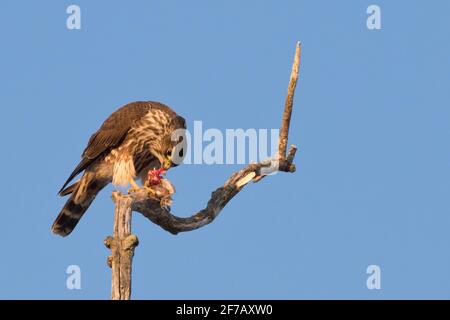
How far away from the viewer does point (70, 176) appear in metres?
11.1

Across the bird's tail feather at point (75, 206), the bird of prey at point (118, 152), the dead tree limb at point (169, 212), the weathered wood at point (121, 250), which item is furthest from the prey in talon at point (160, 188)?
the bird's tail feather at point (75, 206)

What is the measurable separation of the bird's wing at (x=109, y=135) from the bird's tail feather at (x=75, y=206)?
166 millimetres

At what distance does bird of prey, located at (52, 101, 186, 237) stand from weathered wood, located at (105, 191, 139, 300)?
214cm

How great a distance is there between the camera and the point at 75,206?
11.3m

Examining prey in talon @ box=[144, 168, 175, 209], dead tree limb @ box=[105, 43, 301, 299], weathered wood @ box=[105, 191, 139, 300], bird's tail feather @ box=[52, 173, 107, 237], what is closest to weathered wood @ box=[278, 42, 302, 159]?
dead tree limb @ box=[105, 43, 301, 299]

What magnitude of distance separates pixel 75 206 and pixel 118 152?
0.84 metres

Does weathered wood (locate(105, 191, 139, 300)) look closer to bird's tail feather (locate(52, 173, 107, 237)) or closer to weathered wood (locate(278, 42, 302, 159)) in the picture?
weathered wood (locate(278, 42, 302, 159))

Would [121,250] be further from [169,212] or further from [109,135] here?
[109,135]

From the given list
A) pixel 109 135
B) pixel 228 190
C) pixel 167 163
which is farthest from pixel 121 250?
pixel 109 135

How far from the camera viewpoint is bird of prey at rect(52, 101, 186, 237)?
11.3 meters
